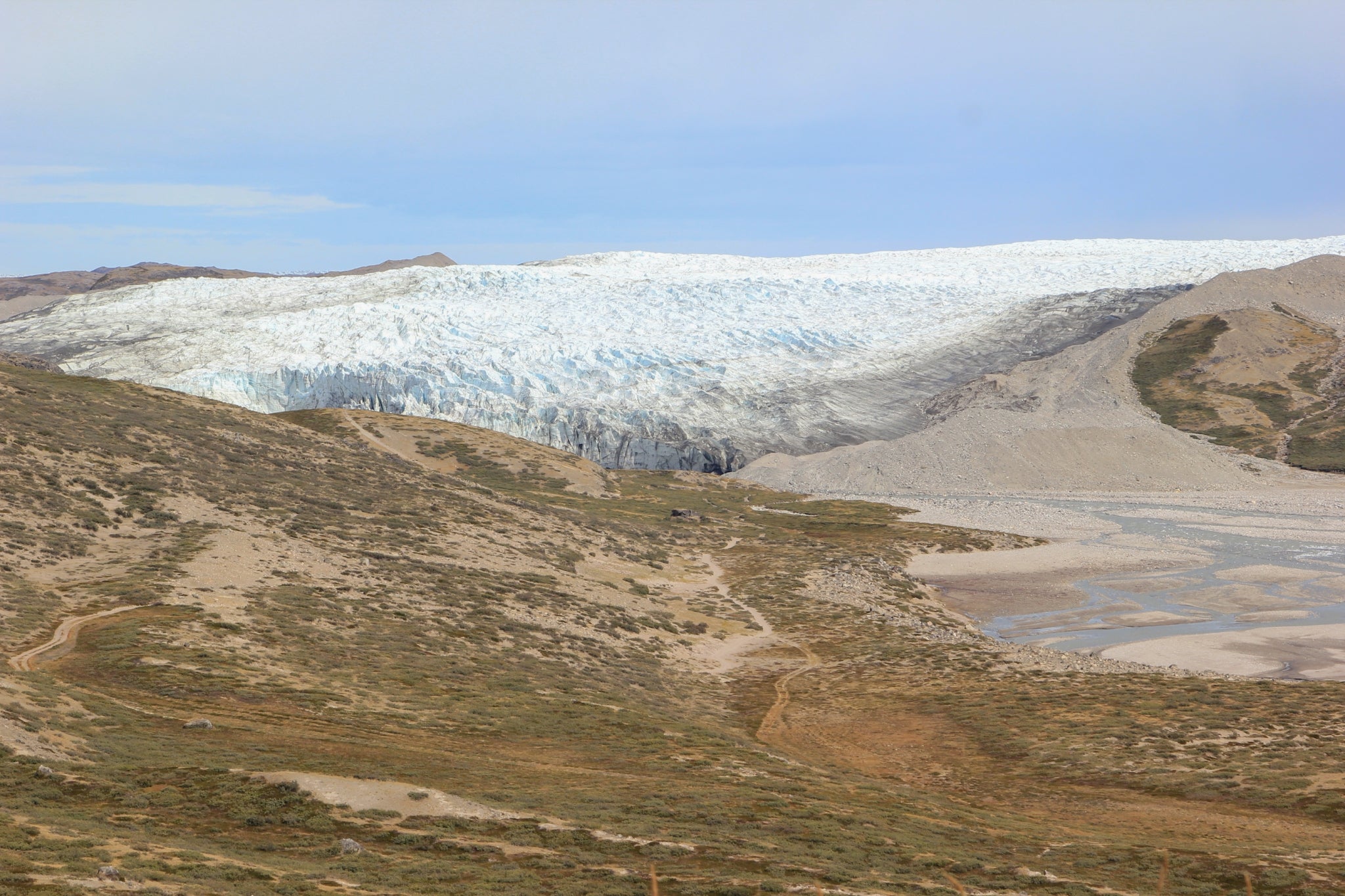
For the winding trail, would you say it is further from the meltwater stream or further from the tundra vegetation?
the meltwater stream

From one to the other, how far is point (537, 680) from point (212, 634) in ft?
32.6

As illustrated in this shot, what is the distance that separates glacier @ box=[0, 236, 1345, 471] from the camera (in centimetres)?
10475

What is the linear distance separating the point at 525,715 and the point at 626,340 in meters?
87.9

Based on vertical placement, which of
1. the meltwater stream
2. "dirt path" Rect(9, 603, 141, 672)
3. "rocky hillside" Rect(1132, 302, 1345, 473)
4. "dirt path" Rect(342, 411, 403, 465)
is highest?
"rocky hillside" Rect(1132, 302, 1345, 473)

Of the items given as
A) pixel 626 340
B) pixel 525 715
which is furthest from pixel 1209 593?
pixel 626 340

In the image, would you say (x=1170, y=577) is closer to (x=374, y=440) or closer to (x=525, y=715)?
(x=525, y=715)

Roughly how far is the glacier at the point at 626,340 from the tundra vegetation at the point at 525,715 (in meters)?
44.3

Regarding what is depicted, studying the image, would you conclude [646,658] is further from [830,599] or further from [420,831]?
[420,831]

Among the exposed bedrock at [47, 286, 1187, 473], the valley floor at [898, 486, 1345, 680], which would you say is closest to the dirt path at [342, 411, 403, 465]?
the exposed bedrock at [47, 286, 1187, 473]

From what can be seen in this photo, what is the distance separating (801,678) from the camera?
38344 mm

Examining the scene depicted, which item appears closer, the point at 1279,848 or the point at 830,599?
the point at 1279,848

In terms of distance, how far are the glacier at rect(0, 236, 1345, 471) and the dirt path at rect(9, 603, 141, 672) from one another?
73.5 metres

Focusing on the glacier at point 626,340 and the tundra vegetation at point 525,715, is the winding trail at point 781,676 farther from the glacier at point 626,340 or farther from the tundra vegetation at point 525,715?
the glacier at point 626,340

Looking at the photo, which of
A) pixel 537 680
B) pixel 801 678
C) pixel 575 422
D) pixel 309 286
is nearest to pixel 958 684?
pixel 801 678
